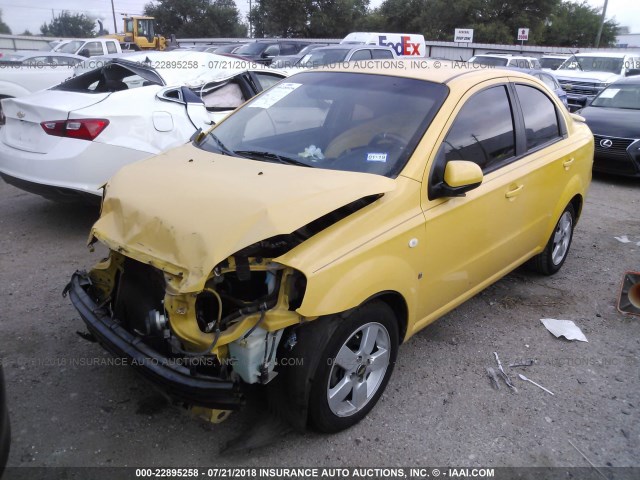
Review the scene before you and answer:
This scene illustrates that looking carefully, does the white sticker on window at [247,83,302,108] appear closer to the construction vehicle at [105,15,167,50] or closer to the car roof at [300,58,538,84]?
the car roof at [300,58,538,84]

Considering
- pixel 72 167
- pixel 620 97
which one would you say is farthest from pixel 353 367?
pixel 620 97

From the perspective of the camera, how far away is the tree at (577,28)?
4838 cm

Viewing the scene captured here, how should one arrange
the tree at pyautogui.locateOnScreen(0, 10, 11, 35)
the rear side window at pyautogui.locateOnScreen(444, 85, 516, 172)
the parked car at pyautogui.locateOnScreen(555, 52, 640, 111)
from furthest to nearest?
the tree at pyautogui.locateOnScreen(0, 10, 11, 35)
the parked car at pyautogui.locateOnScreen(555, 52, 640, 111)
the rear side window at pyautogui.locateOnScreen(444, 85, 516, 172)

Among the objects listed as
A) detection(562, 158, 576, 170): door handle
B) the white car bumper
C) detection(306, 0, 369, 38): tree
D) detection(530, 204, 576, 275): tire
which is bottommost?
detection(530, 204, 576, 275): tire

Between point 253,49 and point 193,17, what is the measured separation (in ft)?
126

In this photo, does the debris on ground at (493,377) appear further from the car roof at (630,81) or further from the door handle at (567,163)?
the car roof at (630,81)

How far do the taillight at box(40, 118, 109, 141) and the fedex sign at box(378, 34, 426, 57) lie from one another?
52.8 feet

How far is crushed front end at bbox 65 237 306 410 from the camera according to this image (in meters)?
2.29

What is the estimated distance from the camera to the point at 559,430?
292cm

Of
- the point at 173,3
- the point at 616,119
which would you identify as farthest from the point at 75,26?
the point at 616,119

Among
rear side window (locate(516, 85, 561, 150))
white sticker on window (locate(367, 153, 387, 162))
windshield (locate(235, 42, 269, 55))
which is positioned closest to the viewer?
white sticker on window (locate(367, 153, 387, 162))

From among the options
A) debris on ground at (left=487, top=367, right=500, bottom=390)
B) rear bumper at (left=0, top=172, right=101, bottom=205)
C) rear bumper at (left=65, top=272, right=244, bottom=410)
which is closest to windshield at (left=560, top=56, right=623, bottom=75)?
debris on ground at (left=487, top=367, right=500, bottom=390)

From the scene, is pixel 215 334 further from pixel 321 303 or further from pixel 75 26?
pixel 75 26

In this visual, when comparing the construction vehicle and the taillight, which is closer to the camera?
the taillight
